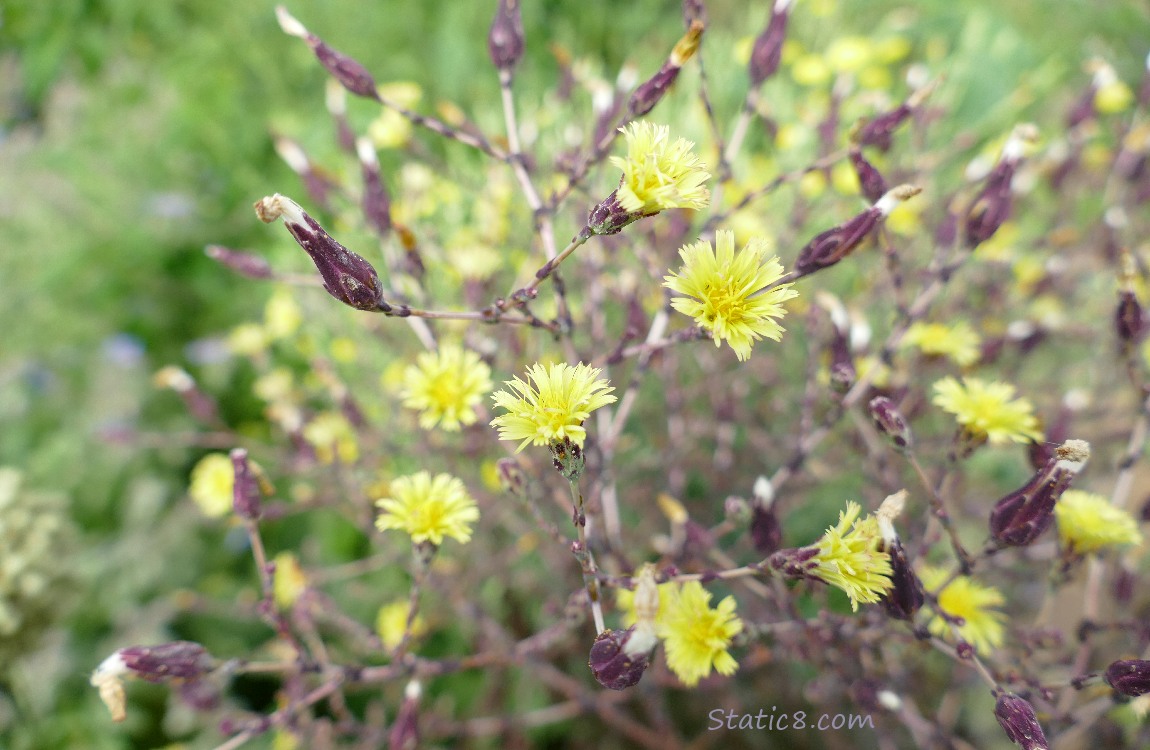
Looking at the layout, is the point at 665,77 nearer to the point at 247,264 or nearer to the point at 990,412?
the point at 990,412

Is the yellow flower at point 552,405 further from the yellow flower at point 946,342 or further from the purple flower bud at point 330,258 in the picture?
the yellow flower at point 946,342

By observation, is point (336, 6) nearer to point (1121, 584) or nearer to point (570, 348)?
point (570, 348)

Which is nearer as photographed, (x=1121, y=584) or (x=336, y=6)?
(x=1121, y=584)

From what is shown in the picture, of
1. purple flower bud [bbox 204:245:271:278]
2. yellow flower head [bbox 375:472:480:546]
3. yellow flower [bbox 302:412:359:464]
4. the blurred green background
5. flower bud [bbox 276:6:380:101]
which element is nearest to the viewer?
yellow flower head [bbox 375:472:480:546]

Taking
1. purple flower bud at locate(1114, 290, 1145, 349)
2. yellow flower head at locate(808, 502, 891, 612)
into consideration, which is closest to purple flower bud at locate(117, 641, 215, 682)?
yellow flower head at locate(808, 502, 891, 612)

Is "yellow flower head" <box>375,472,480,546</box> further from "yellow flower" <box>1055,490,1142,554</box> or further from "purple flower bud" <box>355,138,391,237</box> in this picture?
"yellow flower" <box>1055,490,1142,554</box>

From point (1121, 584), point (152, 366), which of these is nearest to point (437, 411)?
point (1121, 584)
